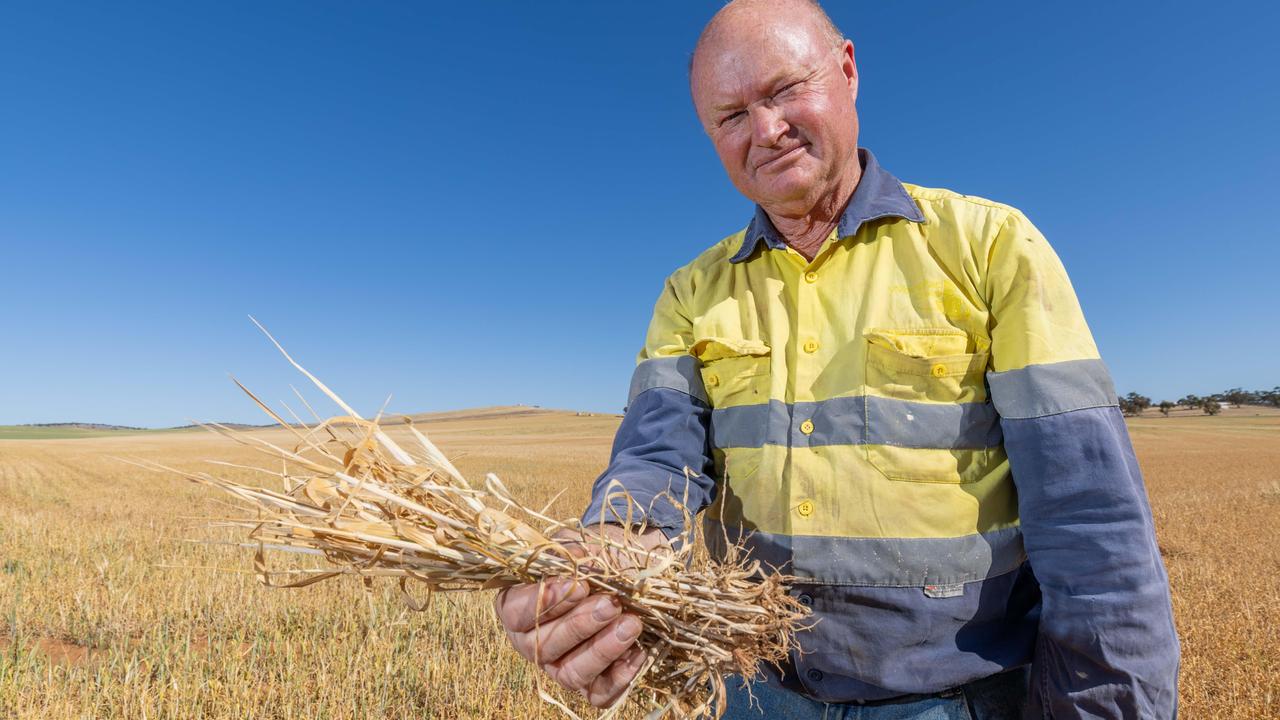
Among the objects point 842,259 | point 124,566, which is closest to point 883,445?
point 842,259

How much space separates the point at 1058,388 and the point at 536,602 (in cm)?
99

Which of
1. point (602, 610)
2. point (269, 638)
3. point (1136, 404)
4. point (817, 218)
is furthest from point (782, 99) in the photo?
point (1136, 404)

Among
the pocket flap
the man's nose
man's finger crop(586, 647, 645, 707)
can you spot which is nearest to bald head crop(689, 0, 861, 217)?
the man's nose

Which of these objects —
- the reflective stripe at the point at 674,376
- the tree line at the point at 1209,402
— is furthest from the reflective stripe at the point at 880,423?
the tree line at the point at 1209,402

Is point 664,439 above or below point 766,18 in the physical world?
below

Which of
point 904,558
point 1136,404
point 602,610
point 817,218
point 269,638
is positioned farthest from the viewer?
point 1136,404

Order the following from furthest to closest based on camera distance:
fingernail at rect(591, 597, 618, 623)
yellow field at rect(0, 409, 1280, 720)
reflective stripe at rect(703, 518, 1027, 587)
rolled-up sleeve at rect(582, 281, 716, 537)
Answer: yellow field at rect(0, 409, 1280, 720) → rolled-up sleeve at rect(582, 281, 716, 537) → reflective stripe at rect(703, 518, 1027, 587) → fingernail at rect(591, 597, 618, 623)

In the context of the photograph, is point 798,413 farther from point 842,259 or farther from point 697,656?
point 697,656

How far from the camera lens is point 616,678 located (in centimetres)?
124

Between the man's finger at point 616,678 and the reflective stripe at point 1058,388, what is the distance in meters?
0.83

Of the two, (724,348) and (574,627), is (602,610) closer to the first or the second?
(574,627)

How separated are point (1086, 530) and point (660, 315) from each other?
1026 millimetres

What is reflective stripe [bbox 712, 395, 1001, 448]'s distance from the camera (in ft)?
4.42

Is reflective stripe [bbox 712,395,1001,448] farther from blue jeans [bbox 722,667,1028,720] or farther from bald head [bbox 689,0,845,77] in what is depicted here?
bald head [bbox 689,0,845,77]
